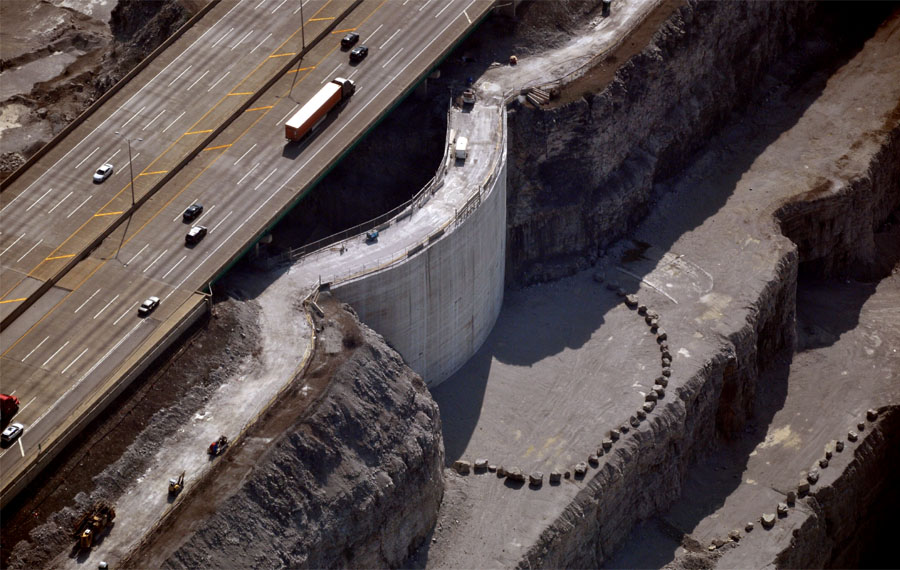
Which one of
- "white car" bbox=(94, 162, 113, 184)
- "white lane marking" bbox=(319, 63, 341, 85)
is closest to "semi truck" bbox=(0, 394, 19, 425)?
"white car" bbox=(94, 162, 113, 184)

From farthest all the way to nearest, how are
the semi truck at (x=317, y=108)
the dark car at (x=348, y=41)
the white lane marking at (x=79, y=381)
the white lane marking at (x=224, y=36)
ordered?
the white lane marking at (x=224, y=36), the dark car at (x=348, y=41), the semi truck at (x=317, y=108), the white lane marking at (x=79, y=381)

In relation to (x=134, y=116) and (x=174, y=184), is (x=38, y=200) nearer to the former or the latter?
(x=174, y=184)

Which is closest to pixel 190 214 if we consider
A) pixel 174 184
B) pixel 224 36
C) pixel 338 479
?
pixel 174 184

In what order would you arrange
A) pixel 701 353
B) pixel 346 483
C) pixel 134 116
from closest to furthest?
pixel 346 483
pixel 134 116
pixel 701 353

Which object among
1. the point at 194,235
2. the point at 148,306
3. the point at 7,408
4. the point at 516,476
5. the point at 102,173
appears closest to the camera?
the point at 7,408

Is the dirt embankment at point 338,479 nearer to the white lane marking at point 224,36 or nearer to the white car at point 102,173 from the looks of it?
the white car at point 102,173

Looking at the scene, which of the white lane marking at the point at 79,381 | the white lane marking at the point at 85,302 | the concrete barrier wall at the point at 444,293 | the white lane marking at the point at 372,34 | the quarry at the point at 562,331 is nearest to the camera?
the white lane marking at the point at 79,381

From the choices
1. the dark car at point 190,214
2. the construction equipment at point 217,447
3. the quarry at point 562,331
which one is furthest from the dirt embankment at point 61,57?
the construction equipment at point 217,447
